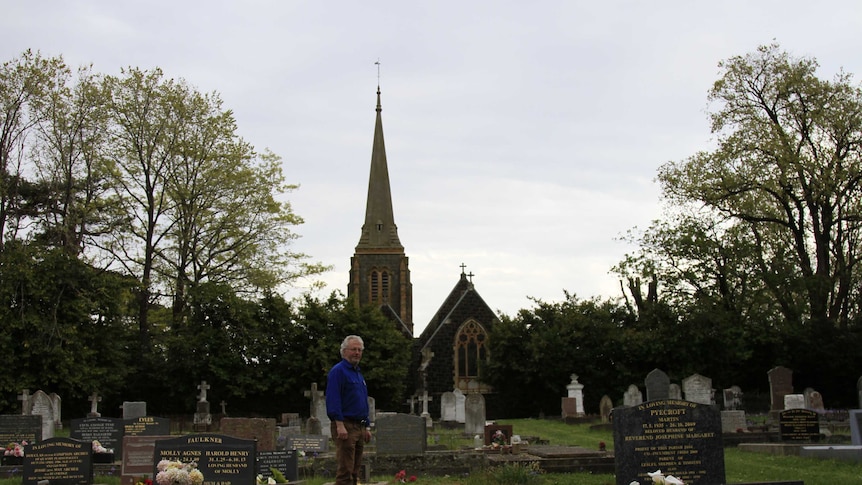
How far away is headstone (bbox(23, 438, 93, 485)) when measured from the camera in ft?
37.4

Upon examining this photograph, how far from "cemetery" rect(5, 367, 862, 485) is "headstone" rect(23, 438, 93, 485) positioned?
0.04 ft

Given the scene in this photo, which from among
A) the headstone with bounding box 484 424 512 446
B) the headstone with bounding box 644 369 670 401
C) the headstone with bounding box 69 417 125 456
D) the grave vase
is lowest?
the grave vase

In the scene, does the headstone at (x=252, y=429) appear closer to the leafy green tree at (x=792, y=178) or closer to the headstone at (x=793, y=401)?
the headstone at (x=793, y=401)

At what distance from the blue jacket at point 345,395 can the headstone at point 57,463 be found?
15.0ft

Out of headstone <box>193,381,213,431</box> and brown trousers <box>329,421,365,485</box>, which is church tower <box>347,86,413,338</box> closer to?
headstone <box>193,381,213,431</box>

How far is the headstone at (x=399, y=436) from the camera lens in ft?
46.9

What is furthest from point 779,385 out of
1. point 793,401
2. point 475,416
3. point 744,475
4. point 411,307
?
point 411,307

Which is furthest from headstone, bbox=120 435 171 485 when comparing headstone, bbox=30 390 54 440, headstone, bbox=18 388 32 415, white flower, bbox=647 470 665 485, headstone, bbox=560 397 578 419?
headstone, bbox=560 397 578 419

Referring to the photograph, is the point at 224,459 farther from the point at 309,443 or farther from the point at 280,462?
the point at 309,443

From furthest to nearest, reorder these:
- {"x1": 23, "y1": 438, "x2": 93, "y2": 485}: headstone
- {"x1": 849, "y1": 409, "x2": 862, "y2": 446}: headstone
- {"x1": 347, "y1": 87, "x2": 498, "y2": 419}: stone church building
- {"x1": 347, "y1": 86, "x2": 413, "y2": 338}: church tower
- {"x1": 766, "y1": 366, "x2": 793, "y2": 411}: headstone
Result: {"x1": 347, "y1": 86, "x2": 413, "y2": 338}: church tower
{"x1": 347, "y1": 87, "x2": 498, "y2": 419}: stone church building
{"x1": 766, "y1": 366, "x2": 793, "y2": 411}: headstone
{"x1": 849, "y1": 409, "x2": 862, "y2": 446}: headstone
{"x1": 23, "y1": 438, "x2": 93, "y2": 485}: headstone

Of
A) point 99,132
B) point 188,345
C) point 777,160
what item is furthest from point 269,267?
point 777,160

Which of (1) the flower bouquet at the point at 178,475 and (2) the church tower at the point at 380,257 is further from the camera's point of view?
(2) the church tower at the point at 380,257

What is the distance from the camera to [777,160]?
30.8 meters

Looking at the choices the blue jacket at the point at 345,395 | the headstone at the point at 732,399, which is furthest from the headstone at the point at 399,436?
the headstone at the point at 732,399
